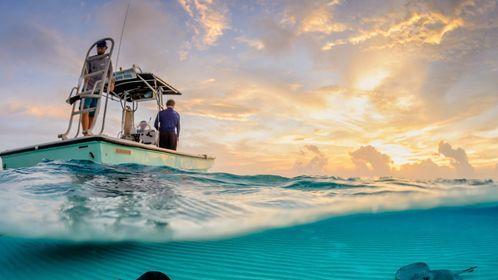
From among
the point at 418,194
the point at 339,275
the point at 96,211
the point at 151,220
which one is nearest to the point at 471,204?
the point at 418,194

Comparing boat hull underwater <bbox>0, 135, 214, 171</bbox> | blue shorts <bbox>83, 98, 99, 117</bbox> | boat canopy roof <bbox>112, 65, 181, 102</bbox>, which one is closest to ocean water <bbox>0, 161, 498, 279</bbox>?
boat hull underwater <bbox>0, 135, 214, 171</bbox>

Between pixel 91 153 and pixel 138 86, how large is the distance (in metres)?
6.88

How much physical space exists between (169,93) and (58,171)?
789 centimetres

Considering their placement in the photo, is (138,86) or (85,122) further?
(138,86)

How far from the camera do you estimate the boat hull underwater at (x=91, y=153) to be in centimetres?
750

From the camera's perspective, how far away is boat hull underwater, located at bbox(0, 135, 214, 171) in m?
7.50

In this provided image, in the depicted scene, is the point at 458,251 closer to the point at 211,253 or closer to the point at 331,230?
the point at 331,230

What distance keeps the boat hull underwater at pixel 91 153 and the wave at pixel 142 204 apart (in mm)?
241

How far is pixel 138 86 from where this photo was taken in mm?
13617

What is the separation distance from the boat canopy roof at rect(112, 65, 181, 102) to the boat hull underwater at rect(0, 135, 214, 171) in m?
4.31

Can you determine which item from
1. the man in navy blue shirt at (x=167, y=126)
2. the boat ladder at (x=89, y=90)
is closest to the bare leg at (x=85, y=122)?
the boat ladder at (x=89, y=90)

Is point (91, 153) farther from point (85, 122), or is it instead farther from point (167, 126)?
point (167, 126)

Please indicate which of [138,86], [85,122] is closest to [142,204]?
[85,122]

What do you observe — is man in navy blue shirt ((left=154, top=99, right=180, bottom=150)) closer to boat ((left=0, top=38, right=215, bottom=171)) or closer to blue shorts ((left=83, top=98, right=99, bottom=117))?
boat ((left=0, top=38, right=215, bottom=171))
